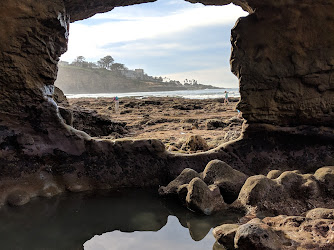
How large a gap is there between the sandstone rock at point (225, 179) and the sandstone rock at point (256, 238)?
51.3 inches

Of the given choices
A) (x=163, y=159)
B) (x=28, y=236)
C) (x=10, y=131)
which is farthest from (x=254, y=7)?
(x=28, y=236)

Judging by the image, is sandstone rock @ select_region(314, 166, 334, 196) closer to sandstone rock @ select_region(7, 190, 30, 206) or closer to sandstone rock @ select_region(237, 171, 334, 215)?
sandstone rock @ select_region(237, 171, 334, 215)

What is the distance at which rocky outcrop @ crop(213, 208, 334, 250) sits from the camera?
2.45m

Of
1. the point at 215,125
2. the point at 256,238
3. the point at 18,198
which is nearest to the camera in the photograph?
the point at 256,238

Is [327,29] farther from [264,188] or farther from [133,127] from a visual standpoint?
[133,127]

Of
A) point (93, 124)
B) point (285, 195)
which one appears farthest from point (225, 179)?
point (93, 124)

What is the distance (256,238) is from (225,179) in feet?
4.88

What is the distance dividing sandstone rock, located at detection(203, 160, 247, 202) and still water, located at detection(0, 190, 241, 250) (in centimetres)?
44

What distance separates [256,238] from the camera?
8.03 feet

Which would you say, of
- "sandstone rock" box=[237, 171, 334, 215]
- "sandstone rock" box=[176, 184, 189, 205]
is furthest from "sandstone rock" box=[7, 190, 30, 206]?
"sandstone rock" box=[237, 171, 334, 215]

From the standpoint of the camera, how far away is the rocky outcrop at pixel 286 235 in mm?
2449

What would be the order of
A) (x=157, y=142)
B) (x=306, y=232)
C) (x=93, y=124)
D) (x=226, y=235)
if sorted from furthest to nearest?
1. (x=93, y=124)
2. (x=157, y=142)
3. (x=226, y=235)
4. (x=306, y=232)

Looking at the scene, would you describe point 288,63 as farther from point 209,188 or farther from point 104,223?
point 104,223

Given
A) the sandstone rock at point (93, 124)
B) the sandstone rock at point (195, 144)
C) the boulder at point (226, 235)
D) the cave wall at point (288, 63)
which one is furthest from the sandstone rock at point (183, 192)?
the sandstone rock at point (93, 124)
